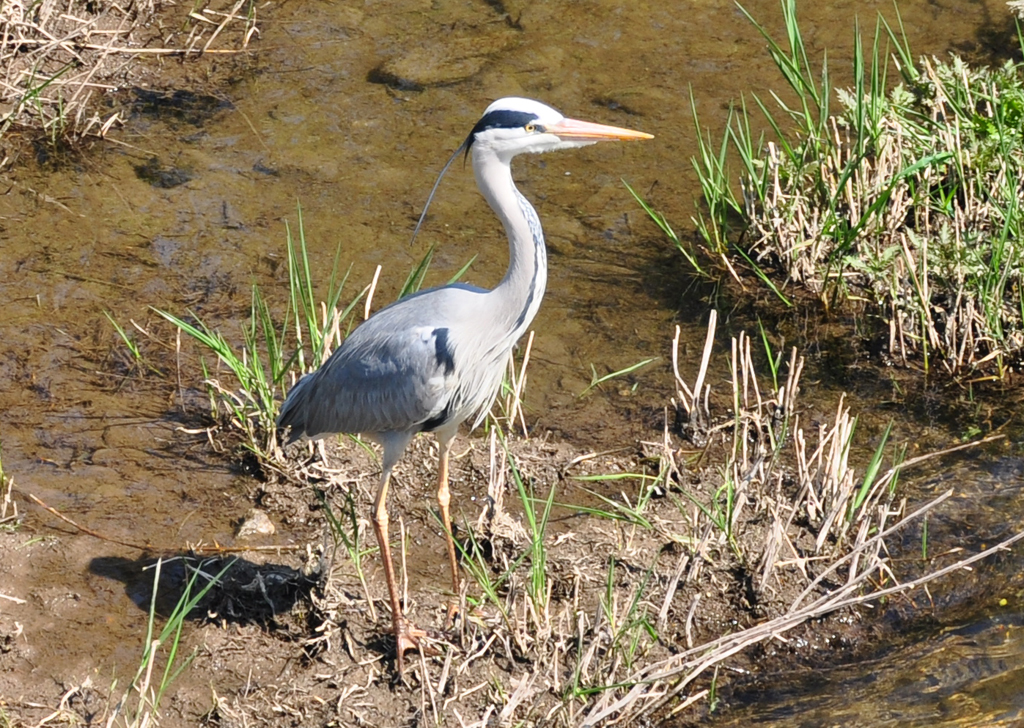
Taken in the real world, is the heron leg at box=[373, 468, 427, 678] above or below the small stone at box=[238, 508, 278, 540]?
above

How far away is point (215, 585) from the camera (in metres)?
3.98

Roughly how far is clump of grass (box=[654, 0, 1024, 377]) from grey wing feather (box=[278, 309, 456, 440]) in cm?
171

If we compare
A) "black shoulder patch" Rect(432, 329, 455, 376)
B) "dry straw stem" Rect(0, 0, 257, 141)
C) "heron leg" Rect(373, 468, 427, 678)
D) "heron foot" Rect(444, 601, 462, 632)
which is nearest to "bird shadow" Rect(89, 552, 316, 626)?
"heron leg" Rect(373, 468, 427, 678)

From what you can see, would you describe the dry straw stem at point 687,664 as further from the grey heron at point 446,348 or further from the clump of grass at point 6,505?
the clump of grass at point 6,505

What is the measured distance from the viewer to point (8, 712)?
3.52 meters

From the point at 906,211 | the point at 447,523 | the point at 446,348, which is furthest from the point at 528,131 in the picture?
the point at 906,211

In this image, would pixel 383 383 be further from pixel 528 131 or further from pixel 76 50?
pixel 76 50

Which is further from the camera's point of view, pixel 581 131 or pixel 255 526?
pixel 255 526

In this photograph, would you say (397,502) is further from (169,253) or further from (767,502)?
(169,253)

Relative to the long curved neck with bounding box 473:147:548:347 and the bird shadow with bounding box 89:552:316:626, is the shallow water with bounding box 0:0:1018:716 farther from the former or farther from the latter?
the long curved neck with bounding box 473:147:548:347

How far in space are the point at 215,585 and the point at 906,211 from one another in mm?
3222

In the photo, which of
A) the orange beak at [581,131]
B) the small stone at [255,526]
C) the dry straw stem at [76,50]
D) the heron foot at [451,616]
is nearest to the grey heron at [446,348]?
the orange beak at [581,131]

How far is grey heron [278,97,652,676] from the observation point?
144 inches

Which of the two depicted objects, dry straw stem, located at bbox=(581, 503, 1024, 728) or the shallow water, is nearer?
dry straw stem, located at bbox=(581, 503, 1024, 728)
